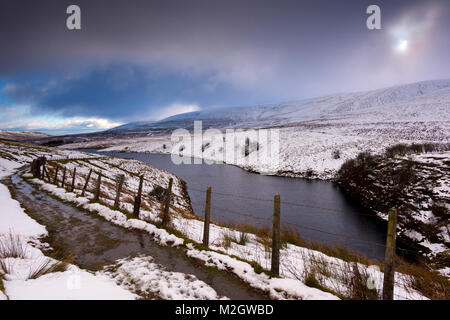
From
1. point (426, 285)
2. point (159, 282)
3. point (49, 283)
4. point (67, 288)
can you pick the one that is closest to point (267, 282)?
point (159, 282)

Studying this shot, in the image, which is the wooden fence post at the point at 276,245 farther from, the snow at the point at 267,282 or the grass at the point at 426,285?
the grass at the point at 426,285

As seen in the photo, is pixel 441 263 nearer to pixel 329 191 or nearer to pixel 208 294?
pixel 208 294

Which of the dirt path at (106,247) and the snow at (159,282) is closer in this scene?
the snow at (159,282)

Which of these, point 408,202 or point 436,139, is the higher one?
point 436,139

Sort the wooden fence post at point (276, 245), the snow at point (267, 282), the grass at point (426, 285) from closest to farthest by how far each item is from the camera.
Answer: the snow at point (267, 282), the grass at point (426, 285), the wooden fence post at point (276, 245)

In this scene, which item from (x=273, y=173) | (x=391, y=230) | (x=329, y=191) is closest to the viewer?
(x=391, y=230)

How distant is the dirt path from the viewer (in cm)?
512

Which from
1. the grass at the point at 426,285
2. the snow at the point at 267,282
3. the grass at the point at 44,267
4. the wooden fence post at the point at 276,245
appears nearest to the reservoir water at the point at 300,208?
the grass at the point at 426,285

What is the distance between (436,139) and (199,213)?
57368 mm

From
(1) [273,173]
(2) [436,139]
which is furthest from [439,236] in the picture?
(2) [436,139]

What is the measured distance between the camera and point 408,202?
62.6 feet

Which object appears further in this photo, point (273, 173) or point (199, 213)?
point (273, 173)

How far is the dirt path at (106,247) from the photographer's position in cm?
512

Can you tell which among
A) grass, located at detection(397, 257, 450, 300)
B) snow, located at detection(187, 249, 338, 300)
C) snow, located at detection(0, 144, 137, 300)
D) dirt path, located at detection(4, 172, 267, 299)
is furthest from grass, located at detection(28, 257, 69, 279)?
grass, located at detection(397, 257, 450, 300)
